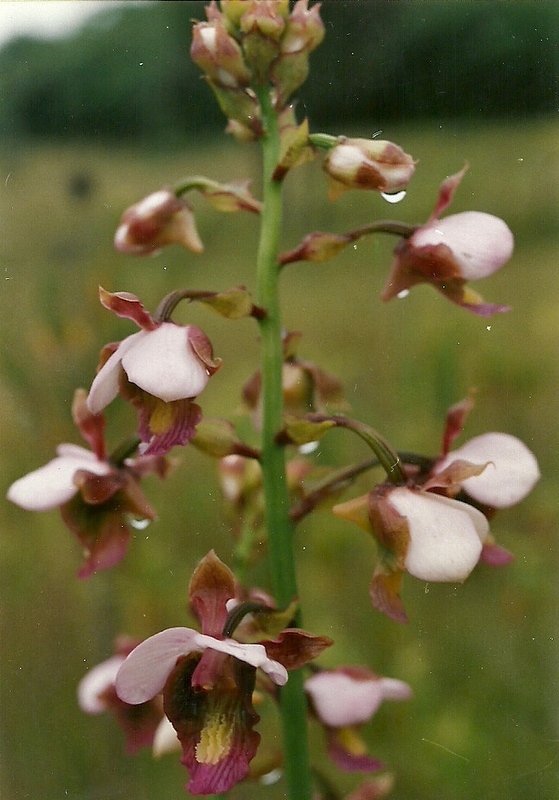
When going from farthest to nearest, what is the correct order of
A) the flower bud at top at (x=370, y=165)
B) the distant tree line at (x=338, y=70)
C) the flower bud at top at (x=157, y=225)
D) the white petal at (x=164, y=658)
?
the distant tree line at (x=338, y=70) < the flower bud at top at (x=157, y=225) < the flower bud at top at (x=370, y=165) < the white petal at (x=164, y=658)

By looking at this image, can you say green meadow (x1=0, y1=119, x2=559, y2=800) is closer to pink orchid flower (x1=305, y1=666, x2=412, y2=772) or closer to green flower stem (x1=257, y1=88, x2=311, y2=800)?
green flower stem (x1=257, y1=88, x2=311, y2=800)

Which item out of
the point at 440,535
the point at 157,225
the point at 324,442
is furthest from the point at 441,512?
the point at 324,442

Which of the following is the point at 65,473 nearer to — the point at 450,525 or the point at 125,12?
the point at 450,525

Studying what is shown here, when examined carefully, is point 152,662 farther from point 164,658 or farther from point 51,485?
point 51,485

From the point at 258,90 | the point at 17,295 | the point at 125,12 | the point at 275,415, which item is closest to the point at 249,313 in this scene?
the point at 275,415

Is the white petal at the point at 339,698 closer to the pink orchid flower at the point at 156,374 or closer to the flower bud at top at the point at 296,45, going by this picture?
the pink orchid flower at the point at 156,374

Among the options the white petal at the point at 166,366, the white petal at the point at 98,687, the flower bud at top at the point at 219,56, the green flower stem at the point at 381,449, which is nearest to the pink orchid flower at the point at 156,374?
the white petal at the point at 166,366

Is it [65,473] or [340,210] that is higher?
[65,473]
